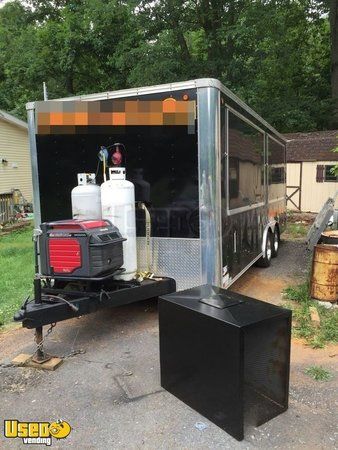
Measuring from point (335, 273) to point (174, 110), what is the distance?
10.3 feet

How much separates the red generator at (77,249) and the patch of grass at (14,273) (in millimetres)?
1892

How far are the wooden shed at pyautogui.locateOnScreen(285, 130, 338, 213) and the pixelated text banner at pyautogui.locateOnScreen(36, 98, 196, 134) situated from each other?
1474cm

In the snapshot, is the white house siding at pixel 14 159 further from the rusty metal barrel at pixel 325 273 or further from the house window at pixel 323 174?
the rusty metal barrel at pixel 325 273

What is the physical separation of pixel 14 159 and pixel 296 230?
13690mm

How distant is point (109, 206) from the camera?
4.45m

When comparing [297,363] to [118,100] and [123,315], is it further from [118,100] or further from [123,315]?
[118,100]

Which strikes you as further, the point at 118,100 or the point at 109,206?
the point at 118,100

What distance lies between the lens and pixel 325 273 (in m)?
5.64

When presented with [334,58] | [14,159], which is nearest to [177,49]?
[334,58]

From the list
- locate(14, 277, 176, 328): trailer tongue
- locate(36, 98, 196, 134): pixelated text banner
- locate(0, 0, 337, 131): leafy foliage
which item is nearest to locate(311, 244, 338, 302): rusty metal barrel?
locate(14, 277, 176, 328): trailer tongue

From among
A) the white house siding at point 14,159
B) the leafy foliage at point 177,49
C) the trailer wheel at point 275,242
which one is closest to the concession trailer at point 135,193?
the trailer wheel at point 275,242

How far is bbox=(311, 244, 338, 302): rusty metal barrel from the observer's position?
5.59 m

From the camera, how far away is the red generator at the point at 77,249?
386 cm

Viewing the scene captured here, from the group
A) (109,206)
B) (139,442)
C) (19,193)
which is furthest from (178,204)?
(19,193)
